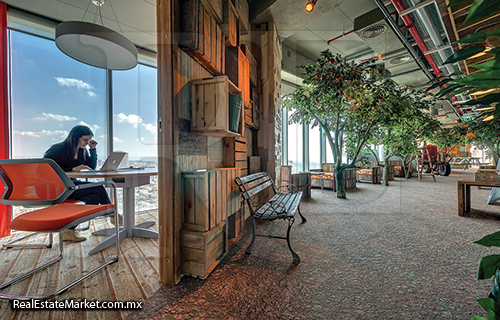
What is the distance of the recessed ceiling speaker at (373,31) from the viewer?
402 centimetres

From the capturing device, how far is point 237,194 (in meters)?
2.43

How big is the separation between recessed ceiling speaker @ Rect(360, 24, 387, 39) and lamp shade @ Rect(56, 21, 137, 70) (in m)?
4.20

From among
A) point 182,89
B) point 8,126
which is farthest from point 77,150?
point 182,89

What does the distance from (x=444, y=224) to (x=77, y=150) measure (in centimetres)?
502

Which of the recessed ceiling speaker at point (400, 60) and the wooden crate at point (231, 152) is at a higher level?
the recessed ceiling speaker at point (400, 60)

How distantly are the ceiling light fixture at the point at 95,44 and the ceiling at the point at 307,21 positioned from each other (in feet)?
1.23

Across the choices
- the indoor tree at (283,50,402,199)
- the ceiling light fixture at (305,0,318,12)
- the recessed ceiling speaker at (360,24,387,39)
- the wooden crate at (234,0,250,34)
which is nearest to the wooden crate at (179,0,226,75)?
the wooden crate at (234,0,250,34)

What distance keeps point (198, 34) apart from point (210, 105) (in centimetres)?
55

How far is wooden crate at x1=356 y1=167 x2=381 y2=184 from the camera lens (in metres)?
7.12

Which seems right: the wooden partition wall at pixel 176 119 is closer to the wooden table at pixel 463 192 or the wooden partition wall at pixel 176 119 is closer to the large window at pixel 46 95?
the large window at pixel 46 95

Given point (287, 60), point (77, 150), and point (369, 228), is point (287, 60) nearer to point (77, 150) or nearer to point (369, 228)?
point (369, 228)

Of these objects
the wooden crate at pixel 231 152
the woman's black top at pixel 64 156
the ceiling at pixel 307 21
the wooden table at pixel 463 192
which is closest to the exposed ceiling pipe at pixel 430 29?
the ceiling at pixel 307 21

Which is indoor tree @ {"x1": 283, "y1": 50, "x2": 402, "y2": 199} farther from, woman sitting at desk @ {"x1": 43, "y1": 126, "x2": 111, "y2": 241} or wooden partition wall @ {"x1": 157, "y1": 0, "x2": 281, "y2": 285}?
woman sitting at desk @ {"x1": 43, "y1": 126, "x2": 111, "y2": 241}

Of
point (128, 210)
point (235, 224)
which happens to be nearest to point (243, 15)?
point (235, 224)
